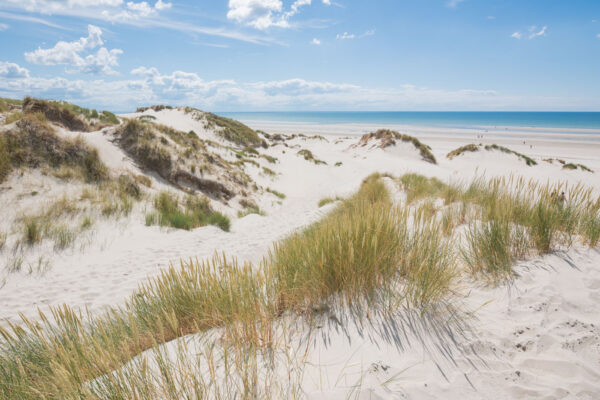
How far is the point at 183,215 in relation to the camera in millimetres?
7113

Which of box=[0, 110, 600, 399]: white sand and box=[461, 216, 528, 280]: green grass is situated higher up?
box=[461, 216, 528, 280]: green grass

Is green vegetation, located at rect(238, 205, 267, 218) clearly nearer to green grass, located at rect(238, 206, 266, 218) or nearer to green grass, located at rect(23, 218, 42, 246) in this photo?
green grass, located at rect(238, 206, 266, 218)

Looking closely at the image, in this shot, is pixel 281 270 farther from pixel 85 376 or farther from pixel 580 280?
pixel 580 280

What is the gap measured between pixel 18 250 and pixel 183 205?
389 centimetres

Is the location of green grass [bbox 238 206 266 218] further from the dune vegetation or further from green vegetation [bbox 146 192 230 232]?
the dune vegetation

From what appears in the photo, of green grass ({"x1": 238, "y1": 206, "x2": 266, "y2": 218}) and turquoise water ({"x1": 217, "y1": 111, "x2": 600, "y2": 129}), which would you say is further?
turquoise water ({"x1": 217, "y1": 111, "x2": 600, "y2": 129})

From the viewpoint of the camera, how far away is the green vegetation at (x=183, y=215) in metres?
6.81

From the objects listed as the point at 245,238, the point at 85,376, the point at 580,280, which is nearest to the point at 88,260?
the point at 245,238

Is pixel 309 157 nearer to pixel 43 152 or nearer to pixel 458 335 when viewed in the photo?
pixel 43 152

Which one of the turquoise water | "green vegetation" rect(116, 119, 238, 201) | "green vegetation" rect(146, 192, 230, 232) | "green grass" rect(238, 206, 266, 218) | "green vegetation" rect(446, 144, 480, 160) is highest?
the turquoise water

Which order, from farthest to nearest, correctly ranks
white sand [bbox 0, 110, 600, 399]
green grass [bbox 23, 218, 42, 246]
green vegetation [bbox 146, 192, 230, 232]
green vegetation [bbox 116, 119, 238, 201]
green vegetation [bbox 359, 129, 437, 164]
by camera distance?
green vegetation [bbox 359, 129, 437, 164], green vegetation [bbox 116, 119, 238, 201], green vegetation [bbox 146, 192, 230, 232], green grass [bbox 23, 218, 42, 246], white sand [bbox 0, 110, 600, 399]

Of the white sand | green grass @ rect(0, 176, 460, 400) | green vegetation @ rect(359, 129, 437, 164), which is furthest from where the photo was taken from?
green vegetation @ rect(359, 129, 437, 164)

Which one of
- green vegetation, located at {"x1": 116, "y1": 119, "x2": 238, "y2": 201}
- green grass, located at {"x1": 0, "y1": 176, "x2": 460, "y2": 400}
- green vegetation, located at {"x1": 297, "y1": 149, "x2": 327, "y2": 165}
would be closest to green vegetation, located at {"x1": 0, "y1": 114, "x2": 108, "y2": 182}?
green vegetation, located at {"x1": 116, "y1": 119, "x2": 238, "y2": 201}

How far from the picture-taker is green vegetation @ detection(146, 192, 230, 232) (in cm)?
681
